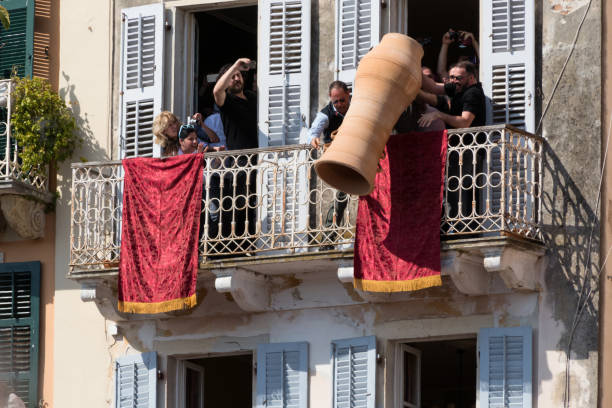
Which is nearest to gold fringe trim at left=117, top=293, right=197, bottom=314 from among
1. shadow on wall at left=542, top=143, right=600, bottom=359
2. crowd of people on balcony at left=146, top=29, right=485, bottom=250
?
crowd of people on balcony at left=146, top=29, right=485, bottom=250

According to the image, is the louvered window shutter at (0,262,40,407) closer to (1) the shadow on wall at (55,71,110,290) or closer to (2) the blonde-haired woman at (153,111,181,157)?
(1) the shadow on wall at (55,71,110,290)

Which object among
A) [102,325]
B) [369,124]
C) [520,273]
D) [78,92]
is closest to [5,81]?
[78,92]

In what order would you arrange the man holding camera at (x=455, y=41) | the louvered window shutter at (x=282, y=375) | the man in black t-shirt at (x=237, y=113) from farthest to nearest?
the man in black t-shirt at (x=237, y=113) → the man holding camera at (x=455, y=41) → the louvered window shutter at (x=282, y=375)

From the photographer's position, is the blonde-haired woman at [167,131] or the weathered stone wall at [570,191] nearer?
the weathered stone wall at [570,191]

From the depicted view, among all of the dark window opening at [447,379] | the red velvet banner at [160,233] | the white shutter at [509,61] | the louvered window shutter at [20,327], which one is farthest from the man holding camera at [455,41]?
the dark window opening at [447,379]

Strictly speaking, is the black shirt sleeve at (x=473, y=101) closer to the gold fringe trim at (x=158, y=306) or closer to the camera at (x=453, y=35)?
the camera at (x=453, y=35)

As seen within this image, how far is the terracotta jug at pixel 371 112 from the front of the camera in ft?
61.2

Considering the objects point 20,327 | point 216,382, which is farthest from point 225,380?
point 20,327

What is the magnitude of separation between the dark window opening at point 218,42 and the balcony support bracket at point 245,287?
241 cm

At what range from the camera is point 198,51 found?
21875 mm

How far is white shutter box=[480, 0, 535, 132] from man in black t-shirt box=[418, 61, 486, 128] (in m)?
0.20

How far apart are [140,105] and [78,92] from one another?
812 mm

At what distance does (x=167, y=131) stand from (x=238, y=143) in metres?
0.71

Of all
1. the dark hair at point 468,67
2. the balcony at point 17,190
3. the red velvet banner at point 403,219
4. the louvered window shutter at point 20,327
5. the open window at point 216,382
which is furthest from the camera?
the louvered window shutter at point 20,327
